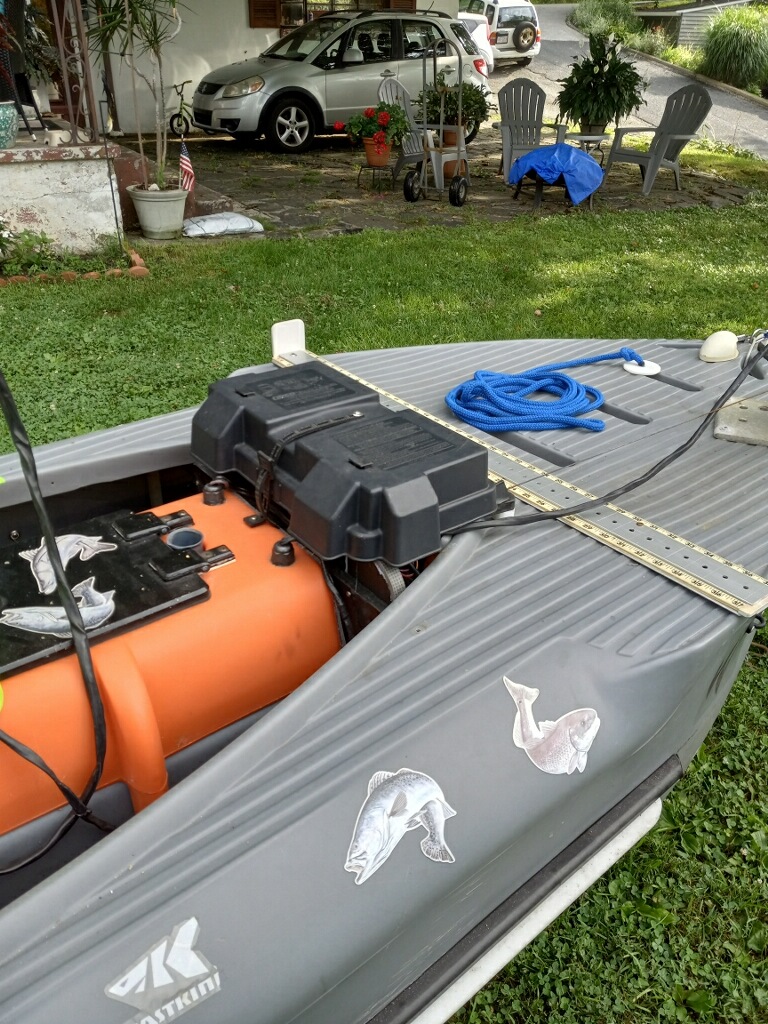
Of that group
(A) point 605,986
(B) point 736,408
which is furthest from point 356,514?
(B) point 736,408

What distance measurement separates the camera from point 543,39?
19234 millimetres

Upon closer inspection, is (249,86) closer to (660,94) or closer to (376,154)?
(376,154)

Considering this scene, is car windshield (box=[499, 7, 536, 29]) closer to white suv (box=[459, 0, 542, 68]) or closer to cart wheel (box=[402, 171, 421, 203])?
white suv (box=[459, 0, 542, 68])

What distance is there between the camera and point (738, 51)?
15.2 meters

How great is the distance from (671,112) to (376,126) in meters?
2.98

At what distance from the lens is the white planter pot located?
6012 millimetres

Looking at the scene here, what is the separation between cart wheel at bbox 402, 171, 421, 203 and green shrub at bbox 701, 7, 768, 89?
35.5 ft

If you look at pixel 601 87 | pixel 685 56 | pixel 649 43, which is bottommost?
pixel 601 87

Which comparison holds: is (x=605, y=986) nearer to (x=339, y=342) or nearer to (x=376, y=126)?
(x=339, y=342)

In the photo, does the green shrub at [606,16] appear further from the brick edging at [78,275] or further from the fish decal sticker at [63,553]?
the fish decal sticker at [63,553]

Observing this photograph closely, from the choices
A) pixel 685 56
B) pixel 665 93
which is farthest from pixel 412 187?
pixel 685 56

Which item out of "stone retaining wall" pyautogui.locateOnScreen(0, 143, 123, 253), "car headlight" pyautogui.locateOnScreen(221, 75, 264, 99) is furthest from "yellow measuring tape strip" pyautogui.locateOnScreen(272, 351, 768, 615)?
"car headlight" pyautogui.locateOnScreen(221, 75, 264, 99)

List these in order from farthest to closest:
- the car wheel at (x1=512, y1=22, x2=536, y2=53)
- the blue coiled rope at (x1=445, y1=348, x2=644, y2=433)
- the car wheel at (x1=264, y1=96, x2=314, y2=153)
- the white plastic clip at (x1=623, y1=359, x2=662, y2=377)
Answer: the car wheel at (x1=512, y1=22, x2=536, y2=53), the car wheel at (x1=264, y1=96, x2=314, y2=153), the white plastic clip at (x1=623, y1=359, x2=662, y2=377), the blue coiled rope at (x1=445, y1=348, x2=644, y2=433)

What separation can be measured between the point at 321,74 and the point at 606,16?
46.5 ft
